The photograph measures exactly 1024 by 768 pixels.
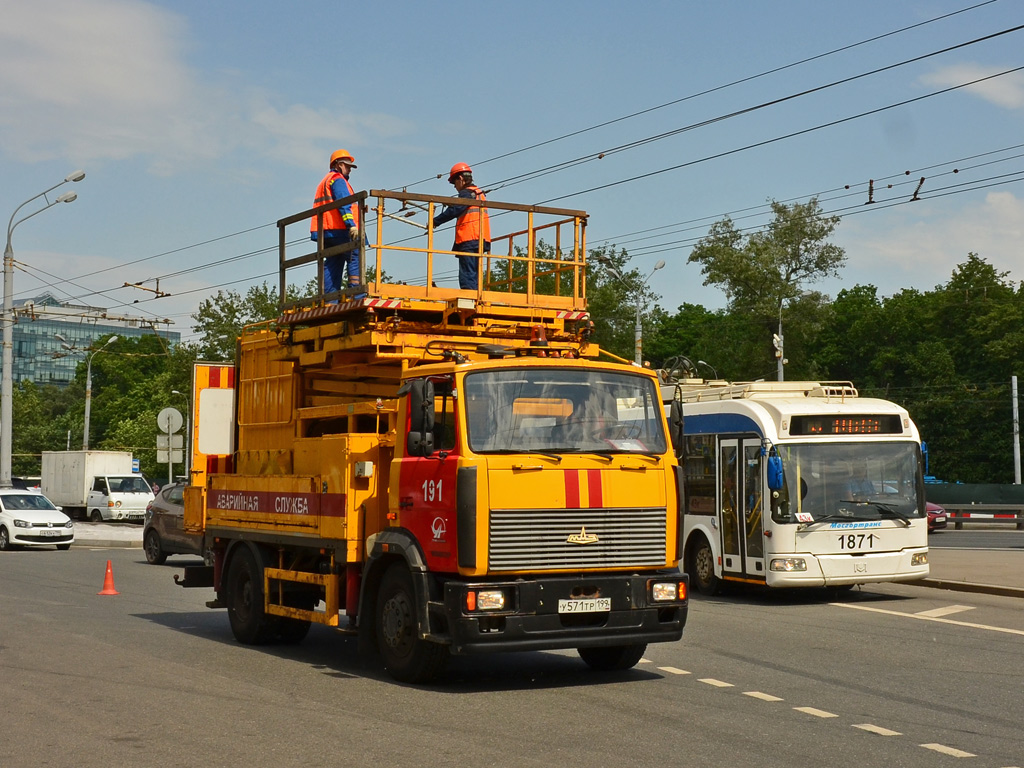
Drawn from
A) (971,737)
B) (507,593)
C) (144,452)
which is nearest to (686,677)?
(507,593)

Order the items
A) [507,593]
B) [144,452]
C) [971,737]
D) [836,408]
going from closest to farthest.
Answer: [971,737]
[507,593]
[836,408]
[144,452]

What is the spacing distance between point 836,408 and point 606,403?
8.09m

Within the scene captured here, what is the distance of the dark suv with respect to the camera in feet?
85.3

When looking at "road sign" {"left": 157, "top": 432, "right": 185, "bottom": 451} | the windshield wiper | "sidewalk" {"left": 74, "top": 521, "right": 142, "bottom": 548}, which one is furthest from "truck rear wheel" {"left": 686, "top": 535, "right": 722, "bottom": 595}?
"sidewalk" {"left": 74, "top": 521, "right": 142, "bottom": 548}

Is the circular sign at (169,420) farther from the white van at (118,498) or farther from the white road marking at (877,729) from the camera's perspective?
the white road marking at (877,729)

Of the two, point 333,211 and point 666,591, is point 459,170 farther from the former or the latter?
point 666,591

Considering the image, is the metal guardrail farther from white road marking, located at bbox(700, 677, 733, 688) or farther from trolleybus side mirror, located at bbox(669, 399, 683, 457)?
trolleybus side mirror, located at bbox(669, 399, 683, 457)

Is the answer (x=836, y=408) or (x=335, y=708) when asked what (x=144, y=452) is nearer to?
(x=836, y=408)

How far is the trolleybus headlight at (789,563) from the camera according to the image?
56.9 ft

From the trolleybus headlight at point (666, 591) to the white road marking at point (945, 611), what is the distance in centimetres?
675

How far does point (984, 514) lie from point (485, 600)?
42.1 metres

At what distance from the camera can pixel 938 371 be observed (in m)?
76.3

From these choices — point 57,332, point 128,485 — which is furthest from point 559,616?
point 57,332

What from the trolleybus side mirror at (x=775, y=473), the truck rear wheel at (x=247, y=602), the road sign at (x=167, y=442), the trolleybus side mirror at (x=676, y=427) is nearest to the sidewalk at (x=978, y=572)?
the trolleybus side mirror at (x=775, y=473)
